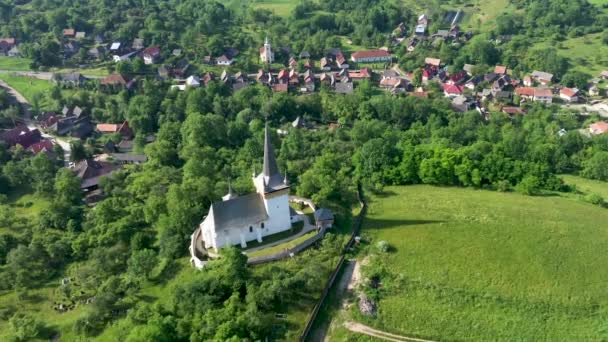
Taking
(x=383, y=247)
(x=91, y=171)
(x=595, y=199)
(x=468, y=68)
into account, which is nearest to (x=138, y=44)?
(x=91, y=171)

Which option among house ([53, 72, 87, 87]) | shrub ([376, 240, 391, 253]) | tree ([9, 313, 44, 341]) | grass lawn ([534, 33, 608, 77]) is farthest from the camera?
grass lawn ([534, 33, 608, 77])

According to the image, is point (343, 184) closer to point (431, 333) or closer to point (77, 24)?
point (431, 333)

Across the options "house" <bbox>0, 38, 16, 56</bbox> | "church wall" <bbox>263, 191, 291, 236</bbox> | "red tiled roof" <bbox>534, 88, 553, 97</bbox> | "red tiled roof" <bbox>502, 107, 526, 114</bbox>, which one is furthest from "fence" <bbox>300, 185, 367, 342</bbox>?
"house" <bbox>0, 38, 16, 56</bbox>

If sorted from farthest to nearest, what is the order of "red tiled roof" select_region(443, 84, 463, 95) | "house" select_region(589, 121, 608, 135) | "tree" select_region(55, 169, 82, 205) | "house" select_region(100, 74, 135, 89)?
"red tiled roof" select_region(443, 84, 463, 95) < "house" select_region(100, 74, 135, 89) < "house" select_region(589, 121, 608, 135) < "tree" select_region(55, 169, 82, 205)

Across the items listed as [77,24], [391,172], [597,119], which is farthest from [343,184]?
[77,24]

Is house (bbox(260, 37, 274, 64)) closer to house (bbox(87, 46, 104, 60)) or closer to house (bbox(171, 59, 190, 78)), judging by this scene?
house (bbox(171, 59, 190, 78))

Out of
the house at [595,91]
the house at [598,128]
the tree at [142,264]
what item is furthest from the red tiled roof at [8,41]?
the house at [595,91]
